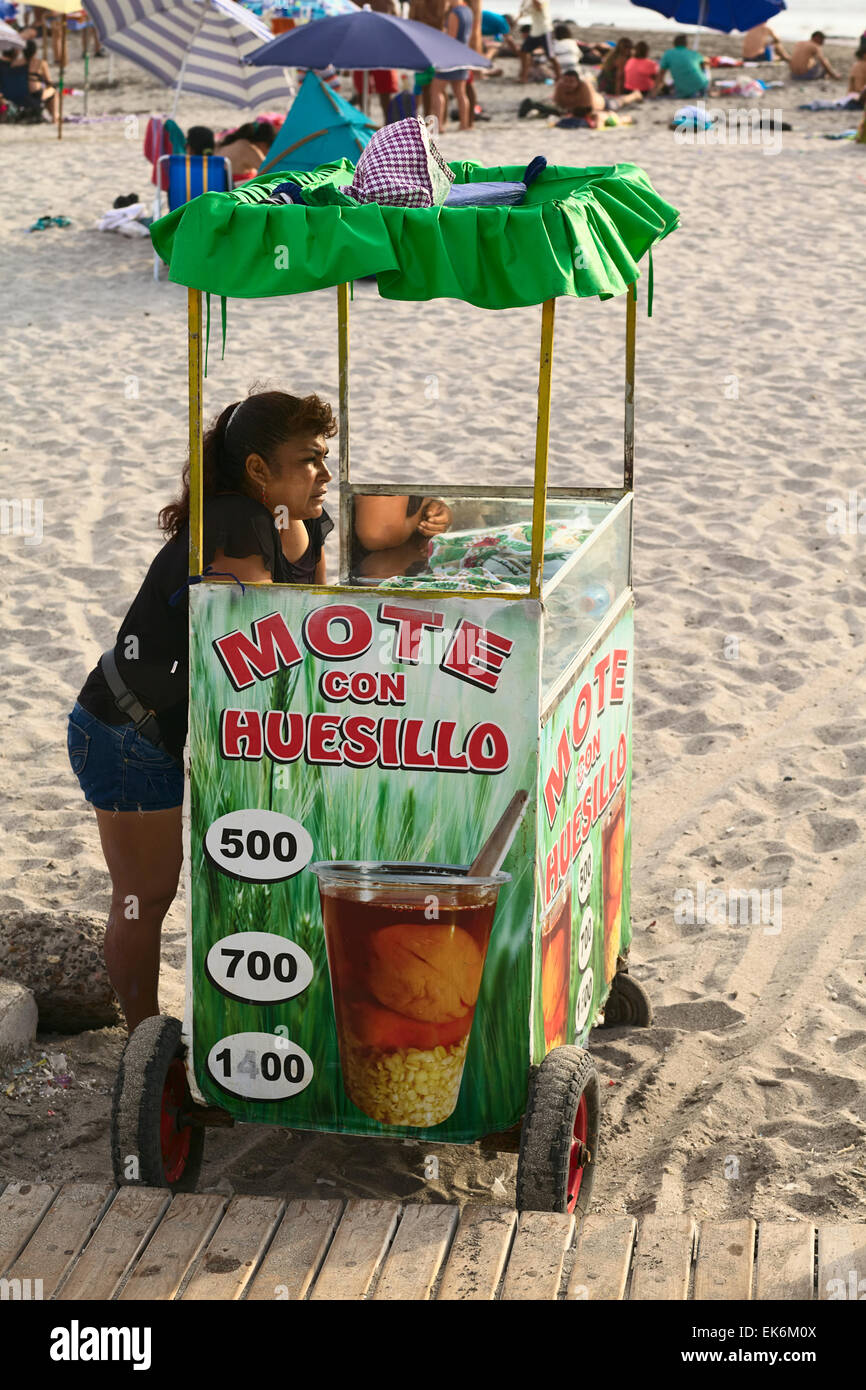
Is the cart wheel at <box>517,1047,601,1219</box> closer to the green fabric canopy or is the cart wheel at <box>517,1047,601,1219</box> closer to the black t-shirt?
the black t-shirt

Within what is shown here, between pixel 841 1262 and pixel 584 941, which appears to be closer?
pixel 841 1262

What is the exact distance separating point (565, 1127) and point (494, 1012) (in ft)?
0.80

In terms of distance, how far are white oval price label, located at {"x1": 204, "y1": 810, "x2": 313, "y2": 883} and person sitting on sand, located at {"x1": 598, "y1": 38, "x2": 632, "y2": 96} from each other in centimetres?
1901

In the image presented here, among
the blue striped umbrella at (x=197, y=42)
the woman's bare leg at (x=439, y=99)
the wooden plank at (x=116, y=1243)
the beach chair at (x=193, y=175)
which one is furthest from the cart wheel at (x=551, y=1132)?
the woman's bare leg at (x=439, y=99)

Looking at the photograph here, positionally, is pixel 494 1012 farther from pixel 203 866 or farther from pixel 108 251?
pixel 108 251

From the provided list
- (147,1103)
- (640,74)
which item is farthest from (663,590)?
(640,74)

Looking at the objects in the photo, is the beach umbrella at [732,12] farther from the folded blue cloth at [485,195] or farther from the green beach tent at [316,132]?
the folded blue cloth at [485,195]

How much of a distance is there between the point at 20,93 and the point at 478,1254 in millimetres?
18285

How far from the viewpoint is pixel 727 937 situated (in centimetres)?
413

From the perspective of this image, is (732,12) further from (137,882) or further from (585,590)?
(137,882)

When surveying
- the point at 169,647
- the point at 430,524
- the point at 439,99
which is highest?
the point at 439,99

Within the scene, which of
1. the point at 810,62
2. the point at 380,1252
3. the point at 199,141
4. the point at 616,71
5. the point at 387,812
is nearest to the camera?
the point at 380,1252

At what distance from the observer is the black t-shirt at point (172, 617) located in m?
2.81

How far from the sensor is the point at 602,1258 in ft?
8.43
